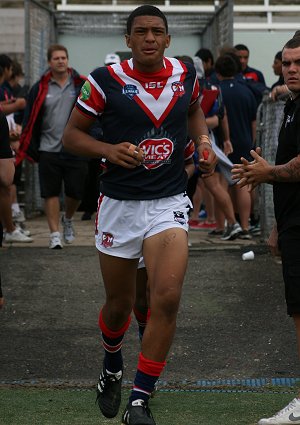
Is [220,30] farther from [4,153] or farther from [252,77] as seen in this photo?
[4,153]

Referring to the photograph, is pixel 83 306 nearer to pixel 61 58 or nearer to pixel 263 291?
pixel 263 291

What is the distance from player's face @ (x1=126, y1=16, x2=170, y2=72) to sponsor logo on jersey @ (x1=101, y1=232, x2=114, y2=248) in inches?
35.6

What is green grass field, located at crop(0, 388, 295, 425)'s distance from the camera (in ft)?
20.1

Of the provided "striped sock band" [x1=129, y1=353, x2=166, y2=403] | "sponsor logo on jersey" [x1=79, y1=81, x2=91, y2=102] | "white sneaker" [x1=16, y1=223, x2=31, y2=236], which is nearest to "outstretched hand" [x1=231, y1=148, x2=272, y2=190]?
"sponsor logo on jersey" [x1=79, y1=81, x2=91, y2=102]

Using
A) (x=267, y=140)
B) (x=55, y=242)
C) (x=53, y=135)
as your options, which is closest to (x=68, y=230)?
(x=55, y=242)

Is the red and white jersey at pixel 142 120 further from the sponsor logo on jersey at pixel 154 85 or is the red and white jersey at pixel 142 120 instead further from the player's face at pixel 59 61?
the player's face at pixel 59 61

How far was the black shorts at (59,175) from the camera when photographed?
38.6ft

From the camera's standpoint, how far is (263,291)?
9484 millimetres

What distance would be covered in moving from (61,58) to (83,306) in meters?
3.55

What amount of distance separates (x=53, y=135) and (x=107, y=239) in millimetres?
6091

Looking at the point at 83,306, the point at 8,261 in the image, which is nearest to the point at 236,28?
the point at 8,261

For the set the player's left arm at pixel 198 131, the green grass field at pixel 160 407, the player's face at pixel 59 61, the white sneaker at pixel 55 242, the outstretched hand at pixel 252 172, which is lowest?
the green grass field at pixel 160 407

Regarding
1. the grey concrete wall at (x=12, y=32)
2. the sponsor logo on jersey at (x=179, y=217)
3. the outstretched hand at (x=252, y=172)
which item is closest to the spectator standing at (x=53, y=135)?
the sponsor logo on jersey at (x=179, y=217)

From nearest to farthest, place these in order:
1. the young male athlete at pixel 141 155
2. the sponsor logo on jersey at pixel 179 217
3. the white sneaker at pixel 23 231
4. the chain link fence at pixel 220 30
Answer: the young male athlete at pixel 141 155, the sponsor logo on jersey at pixel 179 217, the white sneaker at pixel 23 231, the chain link fence at pixel 220 30
